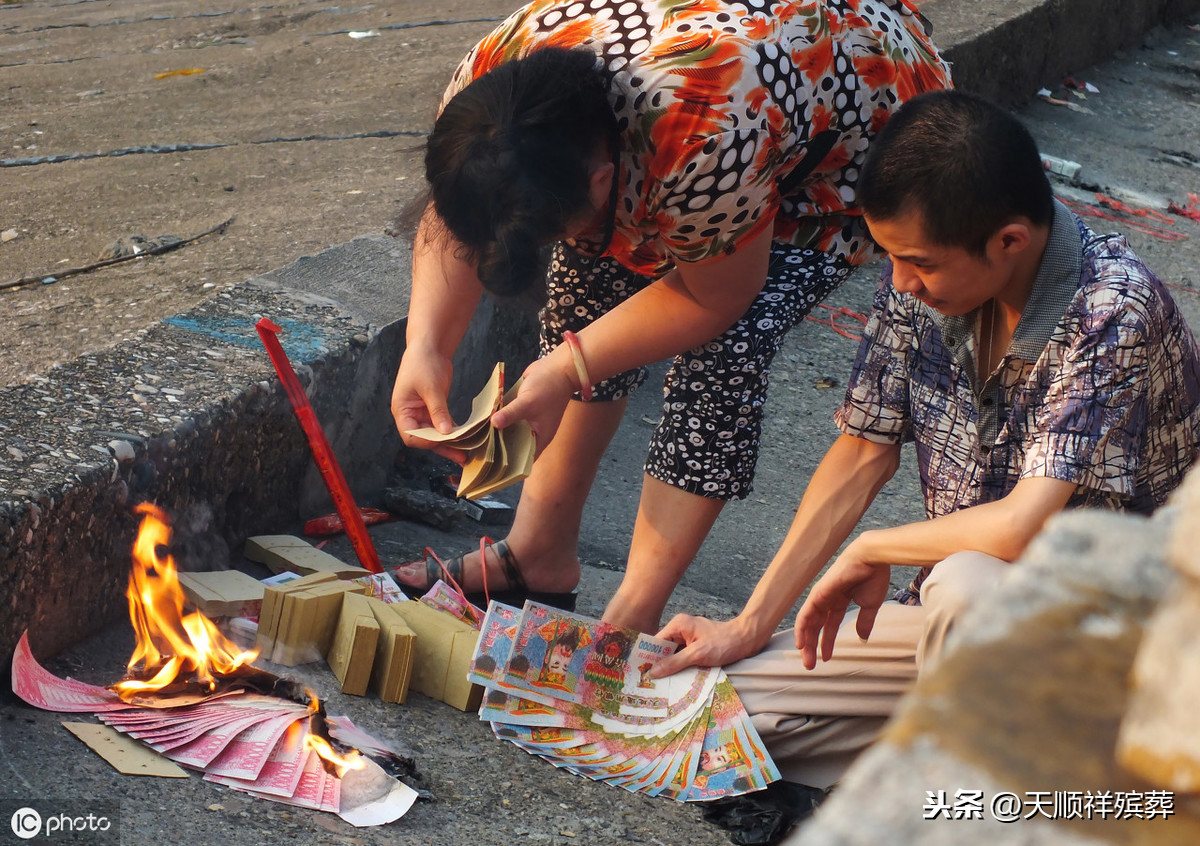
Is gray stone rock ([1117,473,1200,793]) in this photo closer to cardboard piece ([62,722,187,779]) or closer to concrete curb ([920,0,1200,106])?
cardboard piece ([62,722,187,779])

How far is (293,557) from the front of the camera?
8.41ft

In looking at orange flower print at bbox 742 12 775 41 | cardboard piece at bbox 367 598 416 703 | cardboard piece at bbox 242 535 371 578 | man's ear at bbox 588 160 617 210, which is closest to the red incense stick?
cardboard piece at bbox 242 535 371 578

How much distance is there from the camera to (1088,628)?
2.61 feet

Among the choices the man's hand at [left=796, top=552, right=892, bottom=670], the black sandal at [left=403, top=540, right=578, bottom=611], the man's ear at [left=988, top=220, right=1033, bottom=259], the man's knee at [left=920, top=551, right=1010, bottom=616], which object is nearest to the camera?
the man's knee at [left=920, top=551, right=1010, bottom=616]

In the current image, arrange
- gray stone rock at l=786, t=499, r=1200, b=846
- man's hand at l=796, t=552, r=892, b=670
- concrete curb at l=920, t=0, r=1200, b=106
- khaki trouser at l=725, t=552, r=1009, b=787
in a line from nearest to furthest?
gray stone rock at l=786, t=499, r=1200, b=846 → man's hand at l=796, t=552, r=892, b=670 → khaki trouser at l=725, t=552, r=1009, b=787 → concrete curb at l=920, t=0, r=1200, b=106

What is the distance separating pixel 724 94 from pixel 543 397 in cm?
65

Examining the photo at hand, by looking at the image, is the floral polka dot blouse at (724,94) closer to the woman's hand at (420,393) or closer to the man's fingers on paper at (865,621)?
the woman's hand at (420,393)

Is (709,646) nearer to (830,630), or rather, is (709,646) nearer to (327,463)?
(830,630)

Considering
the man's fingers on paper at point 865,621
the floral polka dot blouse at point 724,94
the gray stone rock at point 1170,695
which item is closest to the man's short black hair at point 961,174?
the floral polka dot blouse at point 724,94

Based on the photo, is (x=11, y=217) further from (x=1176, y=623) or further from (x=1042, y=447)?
(x=1176, y=623)

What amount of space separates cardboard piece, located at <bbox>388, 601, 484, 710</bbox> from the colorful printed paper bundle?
2.5 inches

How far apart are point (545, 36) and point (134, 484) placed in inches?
44.3

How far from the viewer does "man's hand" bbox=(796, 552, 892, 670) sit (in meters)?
1.89

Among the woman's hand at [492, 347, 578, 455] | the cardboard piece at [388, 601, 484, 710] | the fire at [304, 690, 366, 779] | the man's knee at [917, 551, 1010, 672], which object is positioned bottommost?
the cardboard piece at [388, 601, 484, 710]
